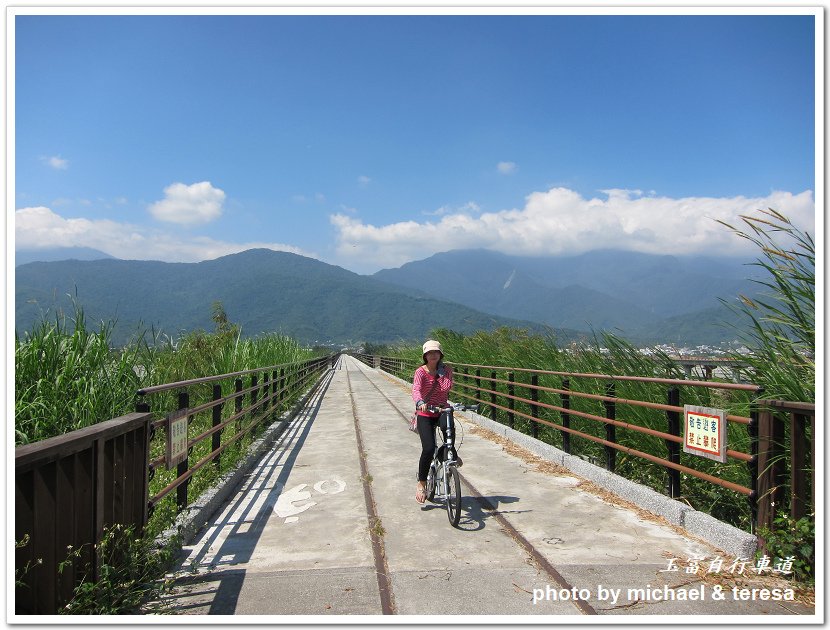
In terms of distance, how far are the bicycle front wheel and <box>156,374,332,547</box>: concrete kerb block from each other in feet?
7.48

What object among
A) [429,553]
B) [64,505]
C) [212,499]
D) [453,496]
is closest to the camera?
[64,505]

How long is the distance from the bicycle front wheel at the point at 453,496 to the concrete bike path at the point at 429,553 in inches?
4.5

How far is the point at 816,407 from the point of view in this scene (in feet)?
11.7

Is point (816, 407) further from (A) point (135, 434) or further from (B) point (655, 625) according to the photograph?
(A) point (135, 434)

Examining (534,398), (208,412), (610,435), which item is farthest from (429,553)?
(208,412)

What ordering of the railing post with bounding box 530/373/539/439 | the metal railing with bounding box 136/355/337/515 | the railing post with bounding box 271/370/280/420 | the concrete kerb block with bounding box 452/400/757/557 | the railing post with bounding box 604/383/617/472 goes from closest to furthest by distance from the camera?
the concrete kerb block with bounding box 452/400/757/557
the metal railing with bounding box 136/355/337/515
the railing post with bounding box 604/383/617/472
the railing post with bounding box 530/373/539/439
the railing post with bounding box 271/370/280/420

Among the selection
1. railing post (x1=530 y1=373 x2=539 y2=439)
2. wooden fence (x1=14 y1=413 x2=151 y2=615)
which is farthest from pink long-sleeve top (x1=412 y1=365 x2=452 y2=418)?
railing post (x1=530 y1=373 x2=539 y2=439)

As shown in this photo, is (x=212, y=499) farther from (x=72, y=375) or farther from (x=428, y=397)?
(x=428, y=397)

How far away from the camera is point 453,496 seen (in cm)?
554

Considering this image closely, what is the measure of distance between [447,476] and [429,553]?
1.03 m

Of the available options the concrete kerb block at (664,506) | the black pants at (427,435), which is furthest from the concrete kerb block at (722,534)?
the black pants at (427,435)

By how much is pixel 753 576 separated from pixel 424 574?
7.31 ft

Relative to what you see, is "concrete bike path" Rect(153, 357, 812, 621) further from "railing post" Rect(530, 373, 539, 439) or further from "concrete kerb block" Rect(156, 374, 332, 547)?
"railing post" Rect(530, 373, 539, 439)

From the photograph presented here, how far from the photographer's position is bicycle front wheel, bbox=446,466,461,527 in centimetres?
536
